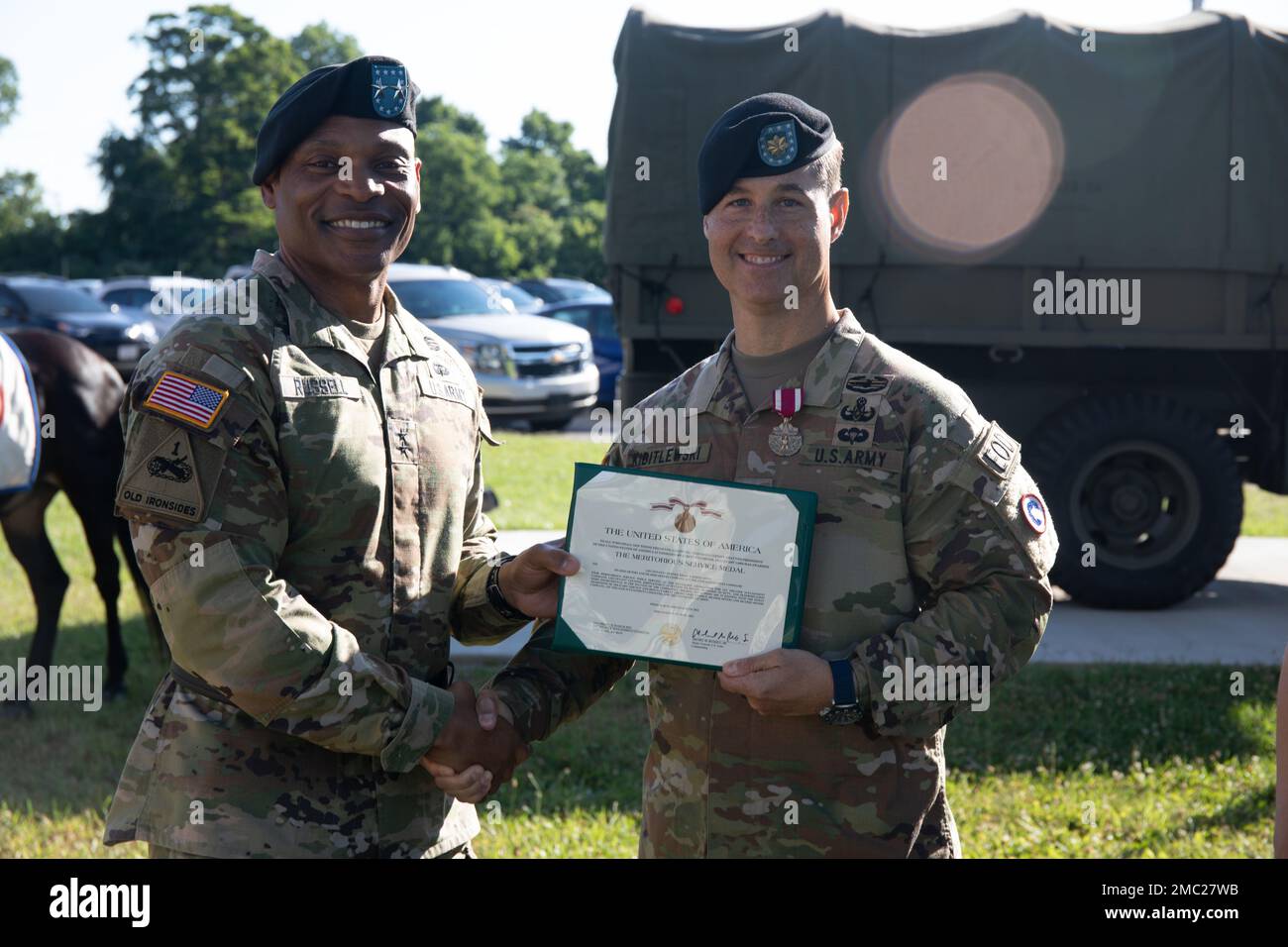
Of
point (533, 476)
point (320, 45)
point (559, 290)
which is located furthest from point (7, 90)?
point (533, 476)

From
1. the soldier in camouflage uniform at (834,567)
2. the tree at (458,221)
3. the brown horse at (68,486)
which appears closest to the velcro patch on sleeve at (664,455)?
the soldier in camouflage uniform at (834,567)

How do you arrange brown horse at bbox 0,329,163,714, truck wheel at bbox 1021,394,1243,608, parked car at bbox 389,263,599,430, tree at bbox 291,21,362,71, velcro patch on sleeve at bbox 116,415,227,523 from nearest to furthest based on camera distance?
velcro patch on sleeve at bbox 116,415,227,523, brown horse at bbox 0,329,163,714, truck wheel at bbox 1021,394,1243,608, parked car at bbox 389,263,599,430, tree at bbox 291,21,362,71

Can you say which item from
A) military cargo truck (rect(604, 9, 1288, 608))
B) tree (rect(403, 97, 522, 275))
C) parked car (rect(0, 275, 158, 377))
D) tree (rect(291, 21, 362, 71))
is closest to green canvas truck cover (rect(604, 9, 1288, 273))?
military cargo truck (rect(604, 9, 1288, 608))

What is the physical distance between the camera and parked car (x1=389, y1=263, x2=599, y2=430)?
13758 mm

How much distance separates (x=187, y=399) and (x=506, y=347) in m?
12.0

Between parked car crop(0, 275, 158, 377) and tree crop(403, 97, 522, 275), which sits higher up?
tree crop(403, 97, 522, 275)

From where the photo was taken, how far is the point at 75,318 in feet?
63.5

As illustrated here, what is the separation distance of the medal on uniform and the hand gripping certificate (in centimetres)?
14

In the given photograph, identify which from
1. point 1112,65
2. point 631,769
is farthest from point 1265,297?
point 631,769

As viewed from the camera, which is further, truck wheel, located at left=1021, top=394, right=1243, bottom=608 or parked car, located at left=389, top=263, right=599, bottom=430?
parked car, located at left=389, top=263, right=599, bottom=430

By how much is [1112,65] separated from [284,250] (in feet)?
19.4

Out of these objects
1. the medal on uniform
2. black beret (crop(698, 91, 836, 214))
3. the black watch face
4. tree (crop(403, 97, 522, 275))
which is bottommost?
the black watch face

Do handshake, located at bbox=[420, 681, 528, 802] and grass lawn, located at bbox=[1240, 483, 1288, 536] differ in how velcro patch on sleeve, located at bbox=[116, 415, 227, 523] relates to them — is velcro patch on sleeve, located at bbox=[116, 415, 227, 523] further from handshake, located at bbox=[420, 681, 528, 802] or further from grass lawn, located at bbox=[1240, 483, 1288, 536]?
grass lawn, located at bbox=[1240, 483, 1288, 536]
